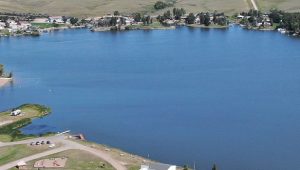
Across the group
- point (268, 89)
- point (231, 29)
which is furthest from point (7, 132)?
point (231, 29)

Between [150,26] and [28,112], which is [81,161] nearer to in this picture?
[28,112]

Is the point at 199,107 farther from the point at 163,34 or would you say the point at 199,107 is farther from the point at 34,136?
the point at 163,34

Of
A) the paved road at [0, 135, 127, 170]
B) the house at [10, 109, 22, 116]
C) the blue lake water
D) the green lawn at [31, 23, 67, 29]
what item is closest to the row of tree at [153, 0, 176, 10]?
the green lawn at [31, 23, 67, 29]

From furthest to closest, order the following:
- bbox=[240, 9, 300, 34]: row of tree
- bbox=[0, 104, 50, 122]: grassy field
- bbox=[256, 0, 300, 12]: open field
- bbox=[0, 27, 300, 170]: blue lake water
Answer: bbox=[256, 0, 300, 12]: open field
bbox=[240, 9, 300, 34]: row of tree
bbox=[0, 104, 50, 122]: grassy field
bbox=[0, 27, 300, 170]: blue lake water

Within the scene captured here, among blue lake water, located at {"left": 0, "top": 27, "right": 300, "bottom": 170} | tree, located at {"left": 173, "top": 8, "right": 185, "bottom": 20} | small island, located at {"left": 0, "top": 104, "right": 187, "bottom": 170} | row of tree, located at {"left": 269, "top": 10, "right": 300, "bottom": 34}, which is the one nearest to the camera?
small island, located at {"left": 0, "top": 104, "right": 187, "bottom": 170}

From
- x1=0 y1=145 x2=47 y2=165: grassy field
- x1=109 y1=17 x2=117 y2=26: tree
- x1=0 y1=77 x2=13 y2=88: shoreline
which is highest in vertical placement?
x1=109 y1=17 x2=117 y2=26: tree

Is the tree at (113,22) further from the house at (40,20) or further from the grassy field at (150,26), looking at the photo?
the house at (40,20)

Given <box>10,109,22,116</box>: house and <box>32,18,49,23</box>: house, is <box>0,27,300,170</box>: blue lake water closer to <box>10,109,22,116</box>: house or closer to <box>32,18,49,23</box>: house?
<box>10,109,22,116</box>: house
